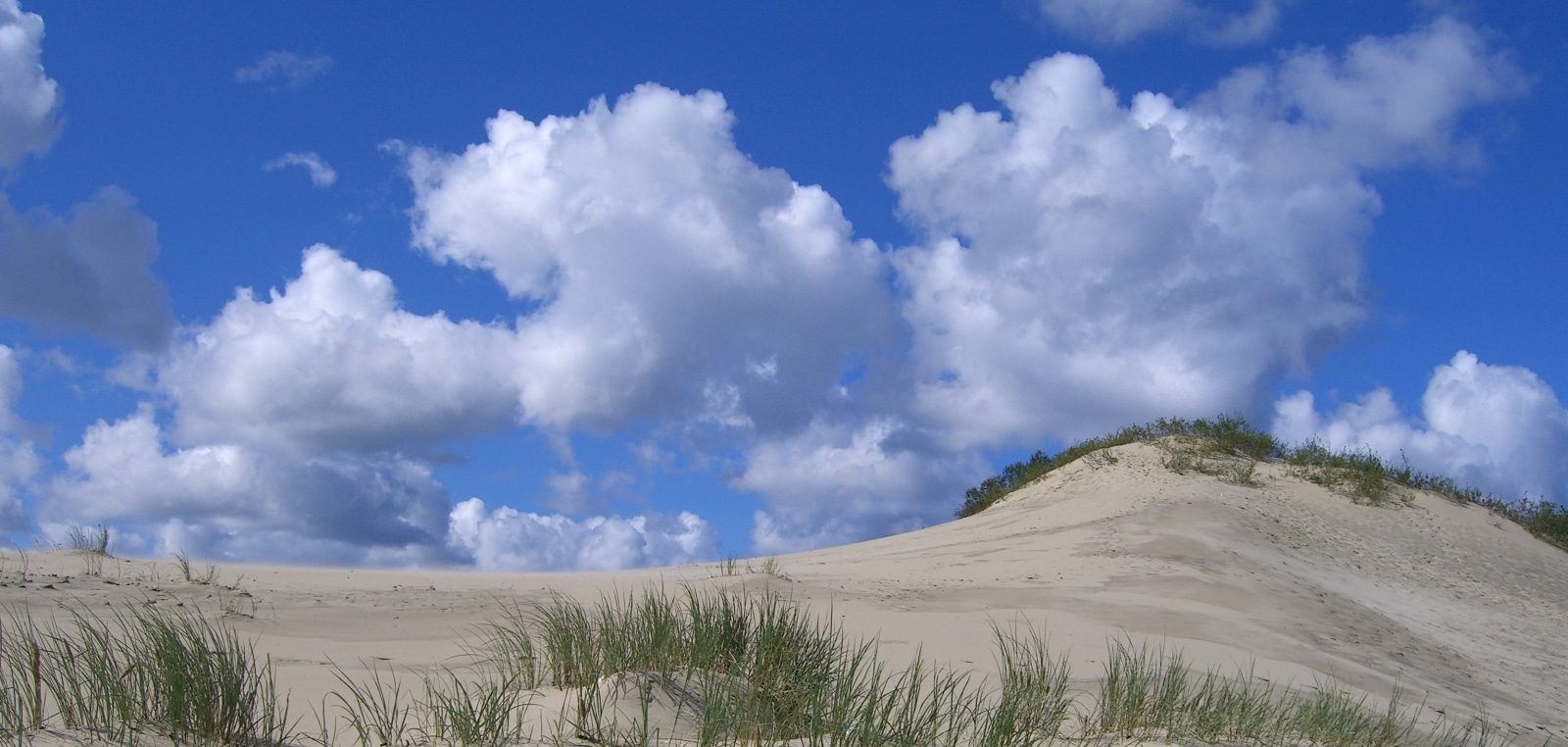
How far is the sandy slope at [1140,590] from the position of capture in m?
9.41

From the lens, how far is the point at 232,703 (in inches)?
177

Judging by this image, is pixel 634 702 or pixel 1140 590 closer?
pixel 634 702

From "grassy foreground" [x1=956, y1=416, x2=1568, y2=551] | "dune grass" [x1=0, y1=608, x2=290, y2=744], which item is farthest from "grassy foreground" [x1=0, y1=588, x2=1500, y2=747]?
"grassy foreground" [x1=956, y1=416, x2=1568, y2=551]

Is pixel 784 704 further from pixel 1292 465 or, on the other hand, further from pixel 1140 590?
pixel 1292 465

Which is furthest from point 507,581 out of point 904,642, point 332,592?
point 904,642

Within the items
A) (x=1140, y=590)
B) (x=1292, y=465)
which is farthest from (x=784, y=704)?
(x=1292, y=465)

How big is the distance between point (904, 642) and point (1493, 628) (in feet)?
35.9

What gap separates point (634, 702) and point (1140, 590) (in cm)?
881

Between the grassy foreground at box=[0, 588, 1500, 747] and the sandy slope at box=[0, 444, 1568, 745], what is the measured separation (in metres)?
1.18

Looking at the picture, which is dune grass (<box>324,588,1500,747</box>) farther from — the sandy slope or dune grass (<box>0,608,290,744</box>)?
the sandy slope

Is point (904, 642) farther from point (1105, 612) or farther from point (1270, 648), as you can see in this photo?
point (1270, 648)

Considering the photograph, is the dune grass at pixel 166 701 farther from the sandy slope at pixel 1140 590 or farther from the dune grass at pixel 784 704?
the sandy slope at pixel 1140 590

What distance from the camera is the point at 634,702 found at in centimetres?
535

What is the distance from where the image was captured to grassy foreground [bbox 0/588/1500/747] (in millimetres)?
4551
